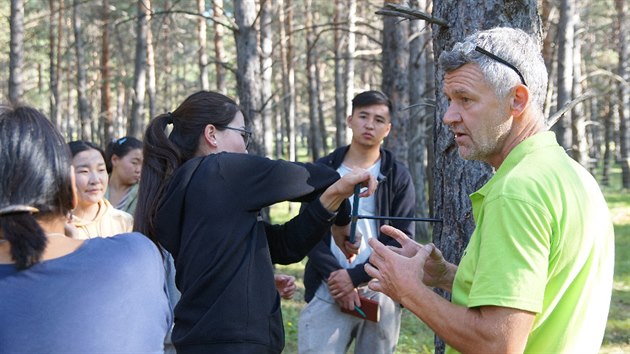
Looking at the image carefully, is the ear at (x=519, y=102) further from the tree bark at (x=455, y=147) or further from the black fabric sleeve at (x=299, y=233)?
the tree bark at (x=455, y=147)

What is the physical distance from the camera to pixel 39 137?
1.95m

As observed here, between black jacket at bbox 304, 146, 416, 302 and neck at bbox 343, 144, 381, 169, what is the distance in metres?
0.06

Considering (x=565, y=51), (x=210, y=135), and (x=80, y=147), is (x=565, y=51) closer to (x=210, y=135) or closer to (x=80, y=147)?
(x=80, y=147)

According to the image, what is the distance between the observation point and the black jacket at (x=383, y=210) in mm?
4762

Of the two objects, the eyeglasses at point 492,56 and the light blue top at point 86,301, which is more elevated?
the eyeglasses at point 492,56

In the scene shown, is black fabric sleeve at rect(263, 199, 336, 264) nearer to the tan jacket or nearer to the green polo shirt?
the green polo shirt

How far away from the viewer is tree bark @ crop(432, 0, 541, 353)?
342 cm

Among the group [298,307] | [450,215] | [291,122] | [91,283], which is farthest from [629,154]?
[91,283]

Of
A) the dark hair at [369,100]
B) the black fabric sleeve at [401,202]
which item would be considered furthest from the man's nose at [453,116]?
the dark hair at [369,100]

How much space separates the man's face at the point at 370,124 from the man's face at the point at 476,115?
2.60 m

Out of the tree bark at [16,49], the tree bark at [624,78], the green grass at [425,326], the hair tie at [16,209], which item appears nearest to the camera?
the hair tie at [16,209]

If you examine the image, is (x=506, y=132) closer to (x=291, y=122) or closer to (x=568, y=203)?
(x=568, y=203)

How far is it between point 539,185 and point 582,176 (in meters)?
0.19

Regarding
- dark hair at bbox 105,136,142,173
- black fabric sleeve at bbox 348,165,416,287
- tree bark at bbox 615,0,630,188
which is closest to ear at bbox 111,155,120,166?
dark hair at bbox 105,136,142,173
